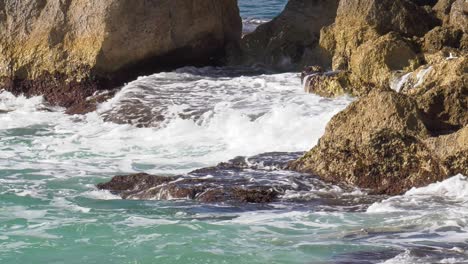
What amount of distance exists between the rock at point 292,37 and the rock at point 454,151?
654 cm

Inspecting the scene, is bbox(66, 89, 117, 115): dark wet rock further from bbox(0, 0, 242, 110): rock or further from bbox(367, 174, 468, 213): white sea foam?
bbox(367, 174, 468, 213): white sea foam

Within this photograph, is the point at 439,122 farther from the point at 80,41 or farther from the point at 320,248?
the point at 80,41

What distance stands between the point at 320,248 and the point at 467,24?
6.92m

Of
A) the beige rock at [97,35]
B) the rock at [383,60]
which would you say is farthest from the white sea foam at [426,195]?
the beige rock at [97,35]

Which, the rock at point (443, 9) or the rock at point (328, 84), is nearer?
the rock at point (328, 84)

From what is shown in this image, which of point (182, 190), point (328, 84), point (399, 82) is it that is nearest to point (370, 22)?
point (328, 84)

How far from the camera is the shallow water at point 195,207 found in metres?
7.51

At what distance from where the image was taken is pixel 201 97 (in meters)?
14.0

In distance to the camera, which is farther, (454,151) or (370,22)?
(370,22)

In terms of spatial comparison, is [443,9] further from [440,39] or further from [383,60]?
[383,60]

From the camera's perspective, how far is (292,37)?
15.7 metres

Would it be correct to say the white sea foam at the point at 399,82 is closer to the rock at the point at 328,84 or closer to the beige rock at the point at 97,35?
the rock at the point at 328,84

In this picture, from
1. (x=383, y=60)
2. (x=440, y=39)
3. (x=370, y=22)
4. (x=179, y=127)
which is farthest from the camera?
(x=370, y=22)

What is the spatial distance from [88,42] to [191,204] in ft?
20.3
